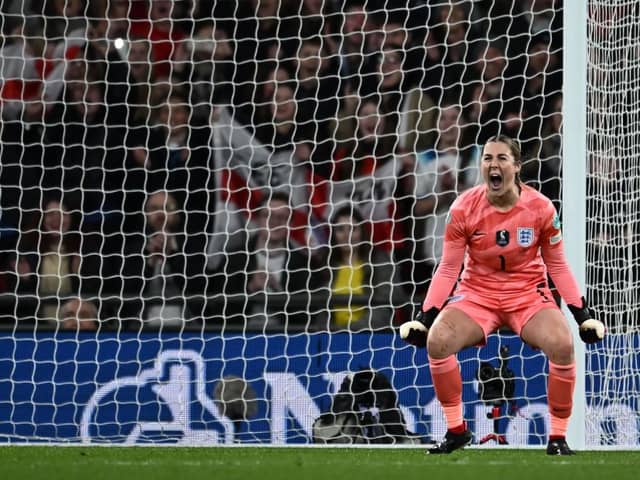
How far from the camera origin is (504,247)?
6535 mm

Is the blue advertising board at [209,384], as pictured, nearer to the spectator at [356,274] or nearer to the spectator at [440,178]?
the spectator at [356,274]

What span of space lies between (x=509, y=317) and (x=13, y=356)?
128 inches

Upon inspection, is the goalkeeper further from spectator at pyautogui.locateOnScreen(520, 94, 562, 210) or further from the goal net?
spectator at pyautogui.locateOnScreen(520, 94, 562, 210)

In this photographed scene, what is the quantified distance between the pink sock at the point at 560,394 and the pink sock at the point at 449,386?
44 centimetres

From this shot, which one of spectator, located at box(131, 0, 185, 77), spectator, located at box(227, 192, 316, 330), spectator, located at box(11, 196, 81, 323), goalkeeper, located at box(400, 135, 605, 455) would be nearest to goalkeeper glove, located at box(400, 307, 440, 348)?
goalkeeper, located at box(400, 135, 605, 455)

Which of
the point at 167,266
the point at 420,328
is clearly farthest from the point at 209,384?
the point at 420,328

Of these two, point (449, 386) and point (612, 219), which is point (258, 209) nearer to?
point (612, 219)

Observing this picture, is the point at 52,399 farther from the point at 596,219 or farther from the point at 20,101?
the point at 596,219

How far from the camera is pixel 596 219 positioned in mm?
7465

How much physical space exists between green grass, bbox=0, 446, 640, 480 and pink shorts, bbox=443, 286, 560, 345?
63cm

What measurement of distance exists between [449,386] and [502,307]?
46 centimetres

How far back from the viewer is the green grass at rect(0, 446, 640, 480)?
5312 mm

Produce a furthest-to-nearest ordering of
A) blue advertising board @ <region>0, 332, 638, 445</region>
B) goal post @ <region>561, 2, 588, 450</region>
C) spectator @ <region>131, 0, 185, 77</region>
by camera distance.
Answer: spectator @ <region>131, 0, 185, 77</region> → blue advertising board @ <region>0, 332, 638, 445</region> → goal post @ <region>561, 2, 588, 450</region>

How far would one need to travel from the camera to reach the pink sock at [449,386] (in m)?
6.49
